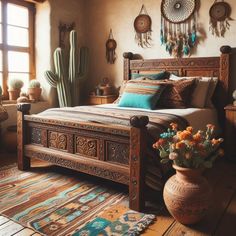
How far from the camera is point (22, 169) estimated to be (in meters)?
2.89

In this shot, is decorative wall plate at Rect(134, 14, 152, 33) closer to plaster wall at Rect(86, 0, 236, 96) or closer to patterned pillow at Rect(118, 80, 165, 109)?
plaster wall at Rect(86, 0, 236, 96)

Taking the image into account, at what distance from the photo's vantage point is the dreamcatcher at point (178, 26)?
374cm

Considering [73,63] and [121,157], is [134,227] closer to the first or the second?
[121,157]

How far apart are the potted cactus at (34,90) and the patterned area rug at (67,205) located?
63.0 inches

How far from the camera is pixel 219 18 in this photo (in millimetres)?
3527

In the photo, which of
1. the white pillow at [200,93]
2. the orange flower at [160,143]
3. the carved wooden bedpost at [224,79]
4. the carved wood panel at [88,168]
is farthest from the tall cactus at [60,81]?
the orange flower at [160,143]

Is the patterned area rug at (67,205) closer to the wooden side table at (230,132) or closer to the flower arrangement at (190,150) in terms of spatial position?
the flower arrangement at (190,150)

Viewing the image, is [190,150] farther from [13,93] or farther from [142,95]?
[13,93]

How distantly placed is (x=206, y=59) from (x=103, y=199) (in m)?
2.37

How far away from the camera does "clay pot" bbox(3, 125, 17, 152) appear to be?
11.6 feet

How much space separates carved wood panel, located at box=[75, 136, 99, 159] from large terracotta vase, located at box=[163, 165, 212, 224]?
2.48ft

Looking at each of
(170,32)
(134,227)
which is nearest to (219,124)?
(170,32)

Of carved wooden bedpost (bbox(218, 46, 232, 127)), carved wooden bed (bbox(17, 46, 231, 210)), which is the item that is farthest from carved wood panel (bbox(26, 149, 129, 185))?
carved wooden bedpost (bbox(218, 46, 232, 127))

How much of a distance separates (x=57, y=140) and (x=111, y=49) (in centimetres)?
238
